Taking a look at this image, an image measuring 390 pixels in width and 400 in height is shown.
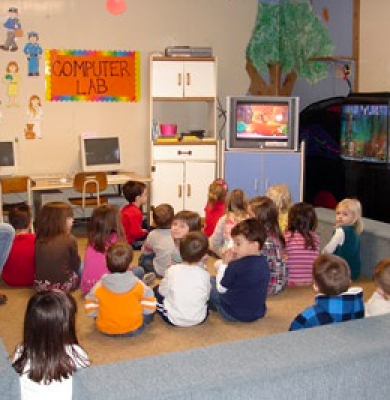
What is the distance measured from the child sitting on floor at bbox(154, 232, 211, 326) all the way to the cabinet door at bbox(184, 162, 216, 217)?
3.38 meters

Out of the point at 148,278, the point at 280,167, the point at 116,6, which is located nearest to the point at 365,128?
the point at 280,167

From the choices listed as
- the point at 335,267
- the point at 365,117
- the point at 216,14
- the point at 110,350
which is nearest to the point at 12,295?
the point at 110,350

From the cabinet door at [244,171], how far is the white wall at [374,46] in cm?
136

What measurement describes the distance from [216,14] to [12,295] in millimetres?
4471

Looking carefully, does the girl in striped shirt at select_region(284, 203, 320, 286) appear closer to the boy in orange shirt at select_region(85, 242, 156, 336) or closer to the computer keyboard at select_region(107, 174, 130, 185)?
the boy in orange shirt at select_region(85, 242, 156, 336)

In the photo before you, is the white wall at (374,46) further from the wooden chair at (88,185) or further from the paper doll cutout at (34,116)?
the paper doll cutout at (34,116)

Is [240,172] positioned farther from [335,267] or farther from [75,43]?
[335,267]

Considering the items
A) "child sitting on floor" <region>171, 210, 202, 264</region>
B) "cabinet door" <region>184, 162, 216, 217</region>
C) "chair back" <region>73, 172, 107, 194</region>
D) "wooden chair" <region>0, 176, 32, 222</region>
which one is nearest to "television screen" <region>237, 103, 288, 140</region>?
"cabinet door" <region>184, 162, 216, 217</region>

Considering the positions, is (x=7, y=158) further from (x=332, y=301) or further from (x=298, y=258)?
(x=332, y=301)

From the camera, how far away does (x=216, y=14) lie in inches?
292

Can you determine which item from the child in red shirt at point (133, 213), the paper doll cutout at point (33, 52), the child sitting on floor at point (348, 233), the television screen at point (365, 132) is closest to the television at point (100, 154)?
the paper doll cutout at point (33, 52)

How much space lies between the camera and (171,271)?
138 inches

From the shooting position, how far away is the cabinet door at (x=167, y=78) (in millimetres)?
6809

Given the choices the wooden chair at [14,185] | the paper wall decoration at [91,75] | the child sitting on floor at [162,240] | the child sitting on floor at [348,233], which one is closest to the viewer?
the child sitting on floor at [162,240]
